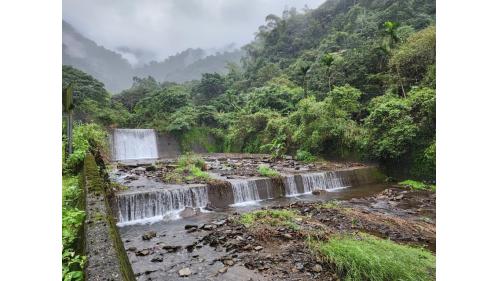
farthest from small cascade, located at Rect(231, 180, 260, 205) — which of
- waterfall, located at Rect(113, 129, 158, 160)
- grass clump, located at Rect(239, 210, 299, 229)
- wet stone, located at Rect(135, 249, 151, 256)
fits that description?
waterfall, located at Rect(113, 129, 158, 160)

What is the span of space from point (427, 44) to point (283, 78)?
1592 centimetres

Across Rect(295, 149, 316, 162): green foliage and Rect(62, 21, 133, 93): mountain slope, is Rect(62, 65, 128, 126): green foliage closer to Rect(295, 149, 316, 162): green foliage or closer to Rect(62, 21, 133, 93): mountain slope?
Rect(295, 149, 316, 162): green foliage

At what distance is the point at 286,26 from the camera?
4875cm

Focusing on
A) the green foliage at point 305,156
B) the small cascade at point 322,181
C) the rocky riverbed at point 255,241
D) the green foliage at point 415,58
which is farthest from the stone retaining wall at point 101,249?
the green foliage at point 415,58

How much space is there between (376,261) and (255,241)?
213 cm

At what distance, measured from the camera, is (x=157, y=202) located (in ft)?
24.8

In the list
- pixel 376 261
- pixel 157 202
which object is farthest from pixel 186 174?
pixel 376 261

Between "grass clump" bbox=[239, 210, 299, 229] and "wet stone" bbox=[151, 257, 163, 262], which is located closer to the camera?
"wet stone" bbox=[151, 257, 163, 262]

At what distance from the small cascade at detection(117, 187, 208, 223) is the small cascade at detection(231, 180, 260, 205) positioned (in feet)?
3.72

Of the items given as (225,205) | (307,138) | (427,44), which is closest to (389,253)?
(225,205)

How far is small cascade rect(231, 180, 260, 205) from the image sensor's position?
9070mm

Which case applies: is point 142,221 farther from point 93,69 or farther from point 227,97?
point 93,69

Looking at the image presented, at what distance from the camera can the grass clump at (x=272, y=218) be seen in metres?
5.84

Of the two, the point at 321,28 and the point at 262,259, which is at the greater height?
the point at 321,28
